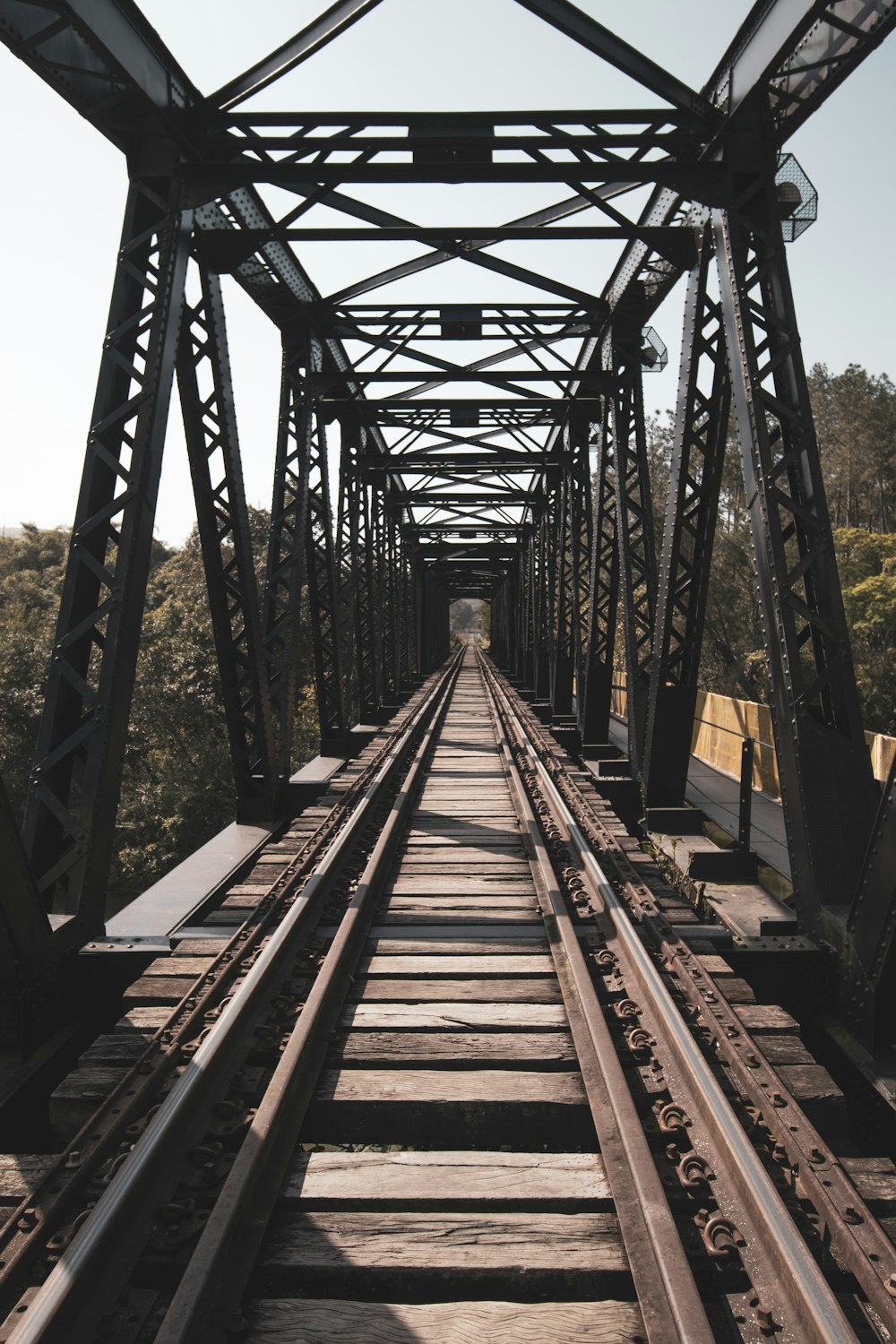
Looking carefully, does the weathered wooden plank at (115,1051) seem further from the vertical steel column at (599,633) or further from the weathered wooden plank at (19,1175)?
the vertical steel column at (599,633)

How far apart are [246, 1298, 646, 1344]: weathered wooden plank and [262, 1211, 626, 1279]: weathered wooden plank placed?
0.10 meters

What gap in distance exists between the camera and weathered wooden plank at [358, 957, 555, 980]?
440 cm

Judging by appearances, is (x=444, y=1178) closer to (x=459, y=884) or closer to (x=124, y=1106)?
(x=124, y=1106)

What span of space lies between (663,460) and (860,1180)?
150 feet

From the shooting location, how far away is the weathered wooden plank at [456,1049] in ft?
11.4

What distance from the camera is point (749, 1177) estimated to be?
2564mm

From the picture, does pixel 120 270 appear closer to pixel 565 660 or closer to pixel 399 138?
pixel 399 138

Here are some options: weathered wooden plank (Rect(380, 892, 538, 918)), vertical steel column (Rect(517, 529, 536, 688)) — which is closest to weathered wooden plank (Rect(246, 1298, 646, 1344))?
weathered wooden plank (Rect(380, 892, 538, 918))

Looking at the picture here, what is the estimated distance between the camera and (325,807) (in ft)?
25.9

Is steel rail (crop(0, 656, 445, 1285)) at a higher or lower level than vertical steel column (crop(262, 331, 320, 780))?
lower

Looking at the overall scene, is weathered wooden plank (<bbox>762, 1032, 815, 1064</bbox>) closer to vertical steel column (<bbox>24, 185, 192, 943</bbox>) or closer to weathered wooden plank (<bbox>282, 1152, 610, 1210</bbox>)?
weathered wooden plank (<bbox>282, 1152, 610, 1210</bbox>)

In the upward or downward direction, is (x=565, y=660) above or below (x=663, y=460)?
below

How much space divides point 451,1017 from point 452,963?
0.67 meters

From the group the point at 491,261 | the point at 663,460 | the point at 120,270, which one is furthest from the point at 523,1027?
the point at 663,460
